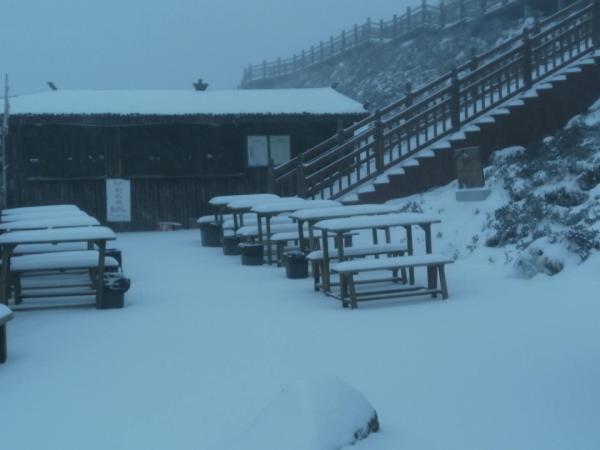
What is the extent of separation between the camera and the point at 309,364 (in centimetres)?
624

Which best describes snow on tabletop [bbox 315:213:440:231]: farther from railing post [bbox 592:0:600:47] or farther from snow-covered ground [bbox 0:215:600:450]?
railing post [bbox 592:0:600:47]

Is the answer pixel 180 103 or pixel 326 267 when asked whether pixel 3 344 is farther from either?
pixel 180 103

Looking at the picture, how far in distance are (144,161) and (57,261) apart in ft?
37.6

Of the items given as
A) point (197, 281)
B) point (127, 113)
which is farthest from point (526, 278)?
point (127, 113)

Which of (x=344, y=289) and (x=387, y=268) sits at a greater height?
(x=387, y=268)

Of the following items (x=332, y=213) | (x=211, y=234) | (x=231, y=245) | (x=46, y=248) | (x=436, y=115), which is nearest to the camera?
(x=332, y=213)

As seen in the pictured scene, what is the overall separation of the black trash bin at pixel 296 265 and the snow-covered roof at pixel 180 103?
9.28 meters

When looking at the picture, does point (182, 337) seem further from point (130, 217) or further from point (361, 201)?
point (130, 217)

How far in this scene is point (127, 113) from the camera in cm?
1966

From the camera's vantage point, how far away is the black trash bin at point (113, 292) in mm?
9289

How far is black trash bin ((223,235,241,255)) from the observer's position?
48.9 ft

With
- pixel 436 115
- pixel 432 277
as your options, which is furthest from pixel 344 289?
pixel 436 115

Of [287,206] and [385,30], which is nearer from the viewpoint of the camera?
[287,206]

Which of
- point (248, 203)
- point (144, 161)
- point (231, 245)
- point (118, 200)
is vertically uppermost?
point (144, 161)
